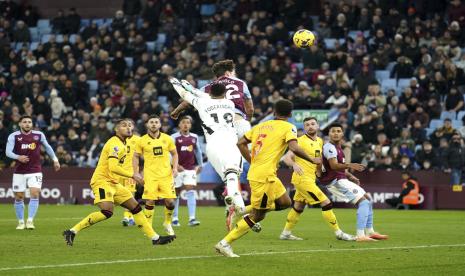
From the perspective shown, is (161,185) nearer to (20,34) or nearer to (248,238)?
(248,238)

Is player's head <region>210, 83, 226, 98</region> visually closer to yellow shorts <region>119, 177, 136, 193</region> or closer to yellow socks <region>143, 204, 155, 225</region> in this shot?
yellow socks <region>143, 204, 155, 225</region>

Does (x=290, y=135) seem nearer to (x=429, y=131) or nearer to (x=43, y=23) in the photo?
(x=429, y=131)

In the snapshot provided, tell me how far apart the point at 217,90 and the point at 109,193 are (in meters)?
2.48

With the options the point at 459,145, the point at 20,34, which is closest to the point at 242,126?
the point at 459,145

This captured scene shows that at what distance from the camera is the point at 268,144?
45.7 ft

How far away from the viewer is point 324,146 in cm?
1717

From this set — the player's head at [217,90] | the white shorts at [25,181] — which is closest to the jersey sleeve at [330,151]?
the player's head at [217,90]

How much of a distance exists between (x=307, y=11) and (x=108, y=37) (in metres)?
8.22

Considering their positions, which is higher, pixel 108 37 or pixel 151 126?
pixel 108 37

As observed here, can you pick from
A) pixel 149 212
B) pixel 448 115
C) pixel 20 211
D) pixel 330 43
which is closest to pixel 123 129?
pixel 149 212

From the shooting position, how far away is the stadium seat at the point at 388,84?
112ft

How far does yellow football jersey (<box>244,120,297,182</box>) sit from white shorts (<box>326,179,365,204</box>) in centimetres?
360

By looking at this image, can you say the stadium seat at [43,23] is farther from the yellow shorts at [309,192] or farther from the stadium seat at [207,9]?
the yellow shorts at [309,192]

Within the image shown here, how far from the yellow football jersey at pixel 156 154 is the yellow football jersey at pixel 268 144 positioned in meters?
6.21
